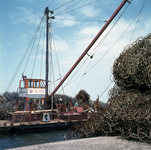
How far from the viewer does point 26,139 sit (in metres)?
13.5

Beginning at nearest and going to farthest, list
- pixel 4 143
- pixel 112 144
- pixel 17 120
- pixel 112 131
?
pixel 112 144, pixel 112 131, pixel 4 143, pixel 17 120

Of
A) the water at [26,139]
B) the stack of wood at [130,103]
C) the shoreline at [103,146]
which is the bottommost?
the water at [26,139]

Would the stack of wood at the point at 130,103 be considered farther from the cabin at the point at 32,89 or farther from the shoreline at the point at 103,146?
the cabin at the point at 32,89

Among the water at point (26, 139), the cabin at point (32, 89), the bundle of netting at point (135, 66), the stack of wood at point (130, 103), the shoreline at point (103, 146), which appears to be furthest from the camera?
the cabin at point (32, 89)

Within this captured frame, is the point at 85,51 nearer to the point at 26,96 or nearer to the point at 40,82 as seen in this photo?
the point at 40,82

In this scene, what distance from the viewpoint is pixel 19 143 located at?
40.5 feet

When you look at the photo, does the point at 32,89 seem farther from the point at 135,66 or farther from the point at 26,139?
the point at 135,66

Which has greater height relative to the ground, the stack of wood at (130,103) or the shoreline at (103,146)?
the stack of wood at (130,103)

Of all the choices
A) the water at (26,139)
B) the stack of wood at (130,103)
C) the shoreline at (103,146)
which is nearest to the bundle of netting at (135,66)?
the stack of wood at (130,103)

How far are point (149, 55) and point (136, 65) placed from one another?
724 mm

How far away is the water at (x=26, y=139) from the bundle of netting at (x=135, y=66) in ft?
23.9

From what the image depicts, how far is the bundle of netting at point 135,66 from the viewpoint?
8109mm

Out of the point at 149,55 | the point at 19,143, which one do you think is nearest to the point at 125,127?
the point at 149,55

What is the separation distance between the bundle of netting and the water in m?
7.29
